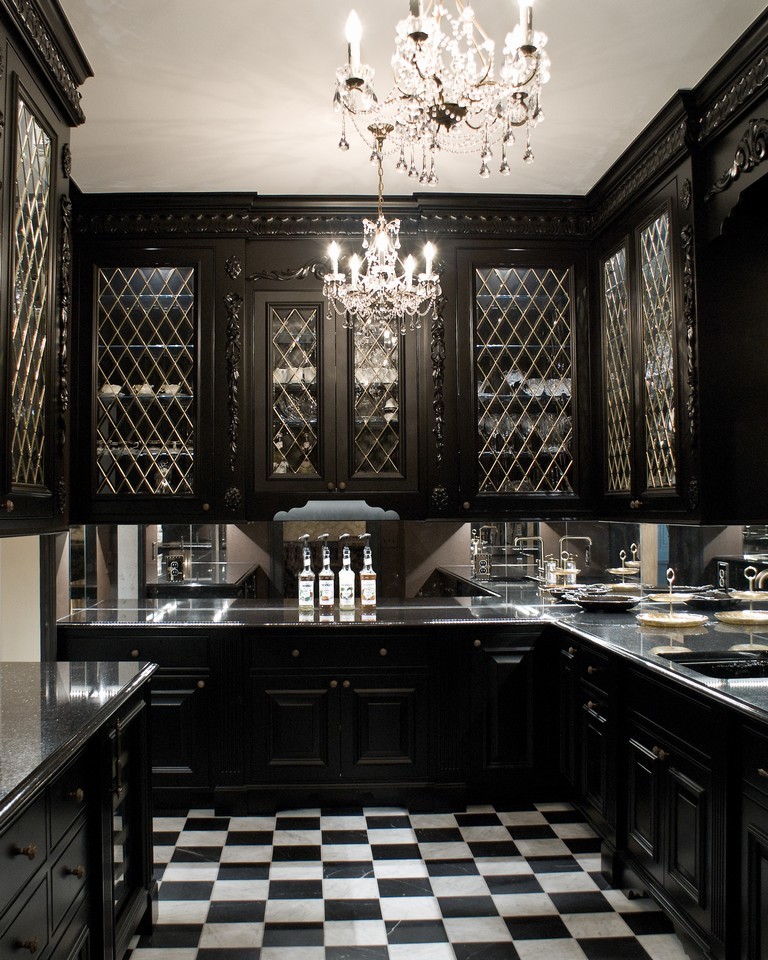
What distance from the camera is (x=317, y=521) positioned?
168 inches

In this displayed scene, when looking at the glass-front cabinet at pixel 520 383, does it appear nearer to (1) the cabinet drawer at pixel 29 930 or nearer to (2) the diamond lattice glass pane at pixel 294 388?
(2) the diamond lattice glass pane at pixel 294 388

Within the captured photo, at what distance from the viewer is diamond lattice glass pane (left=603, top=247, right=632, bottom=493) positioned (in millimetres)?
3772

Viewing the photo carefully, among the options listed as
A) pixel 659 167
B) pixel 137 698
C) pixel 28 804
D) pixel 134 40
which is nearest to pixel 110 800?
pixel 137 698

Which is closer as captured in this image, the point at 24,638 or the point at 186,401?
the point at 24,638

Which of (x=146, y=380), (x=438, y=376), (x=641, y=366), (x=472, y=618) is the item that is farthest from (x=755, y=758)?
(x=146, y=380)

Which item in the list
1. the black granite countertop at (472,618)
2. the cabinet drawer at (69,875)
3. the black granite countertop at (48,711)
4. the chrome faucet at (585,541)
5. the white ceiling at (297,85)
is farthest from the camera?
the chrome faucet at (585,541)

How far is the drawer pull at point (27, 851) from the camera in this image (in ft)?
5.19

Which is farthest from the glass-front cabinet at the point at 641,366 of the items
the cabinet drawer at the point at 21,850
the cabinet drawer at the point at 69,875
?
the cabinet drawer at the point at 21,850

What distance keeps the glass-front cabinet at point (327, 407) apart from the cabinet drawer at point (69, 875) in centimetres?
214

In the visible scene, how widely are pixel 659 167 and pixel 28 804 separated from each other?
3.11m

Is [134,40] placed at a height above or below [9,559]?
above

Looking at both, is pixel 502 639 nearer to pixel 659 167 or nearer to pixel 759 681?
pixel 759 681

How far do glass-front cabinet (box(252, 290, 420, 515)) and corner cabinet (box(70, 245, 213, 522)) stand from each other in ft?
0.92

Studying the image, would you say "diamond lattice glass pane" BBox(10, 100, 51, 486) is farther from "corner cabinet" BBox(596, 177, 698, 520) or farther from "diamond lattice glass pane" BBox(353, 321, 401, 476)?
"corner cabinet" BBox(596, 177, 698, 520)
